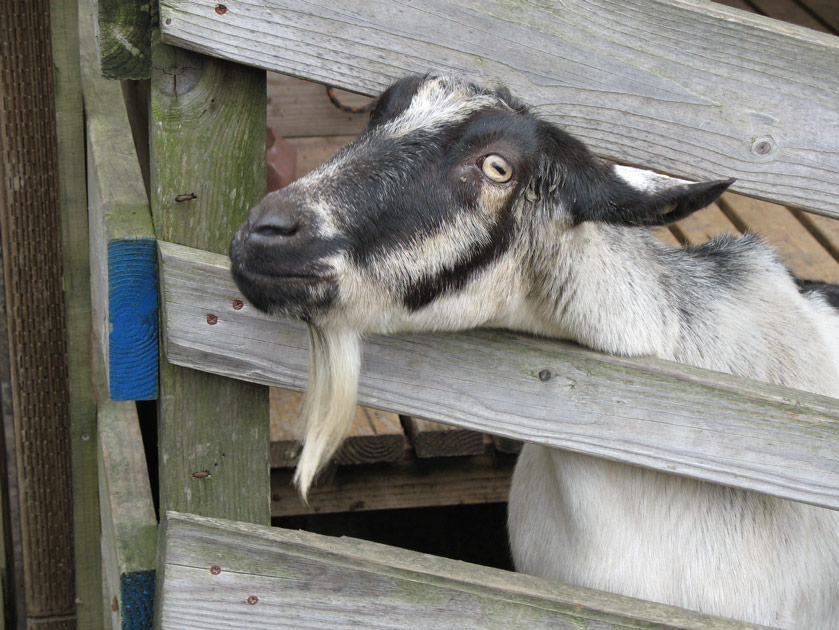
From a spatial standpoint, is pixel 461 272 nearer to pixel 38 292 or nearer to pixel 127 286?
pixel 127 286

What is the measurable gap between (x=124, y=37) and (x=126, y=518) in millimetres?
1118

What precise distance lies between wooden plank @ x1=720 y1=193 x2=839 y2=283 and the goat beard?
2355 millimetres

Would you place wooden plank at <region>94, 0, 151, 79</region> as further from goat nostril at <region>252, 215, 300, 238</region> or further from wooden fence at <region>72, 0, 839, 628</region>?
goat nostril at <region>252, 215, 300, 238</region>

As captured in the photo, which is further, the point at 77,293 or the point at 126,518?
the point at 77,293

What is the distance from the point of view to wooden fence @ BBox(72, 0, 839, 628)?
1882 millimetres

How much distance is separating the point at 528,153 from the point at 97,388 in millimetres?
1852

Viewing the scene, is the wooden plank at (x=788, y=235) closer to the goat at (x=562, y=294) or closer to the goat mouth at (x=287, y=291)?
the goat at (x=562, y=294)

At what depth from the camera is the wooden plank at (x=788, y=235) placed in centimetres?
402

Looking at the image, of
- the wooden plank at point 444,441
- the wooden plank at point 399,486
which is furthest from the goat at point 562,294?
the wooden plank at point 399,486

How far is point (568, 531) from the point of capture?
2.41 metres

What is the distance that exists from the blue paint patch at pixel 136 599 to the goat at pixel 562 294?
0.43 meters

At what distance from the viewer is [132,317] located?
2.00 meters

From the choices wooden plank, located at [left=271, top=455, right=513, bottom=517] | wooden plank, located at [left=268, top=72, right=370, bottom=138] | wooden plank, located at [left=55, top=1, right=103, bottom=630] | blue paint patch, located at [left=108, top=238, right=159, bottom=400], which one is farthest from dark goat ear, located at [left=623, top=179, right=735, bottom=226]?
wooden plank, located at [left=268, top=72, right=370, bottom=138]

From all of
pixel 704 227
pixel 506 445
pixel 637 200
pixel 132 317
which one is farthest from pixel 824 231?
pixel 132 317
